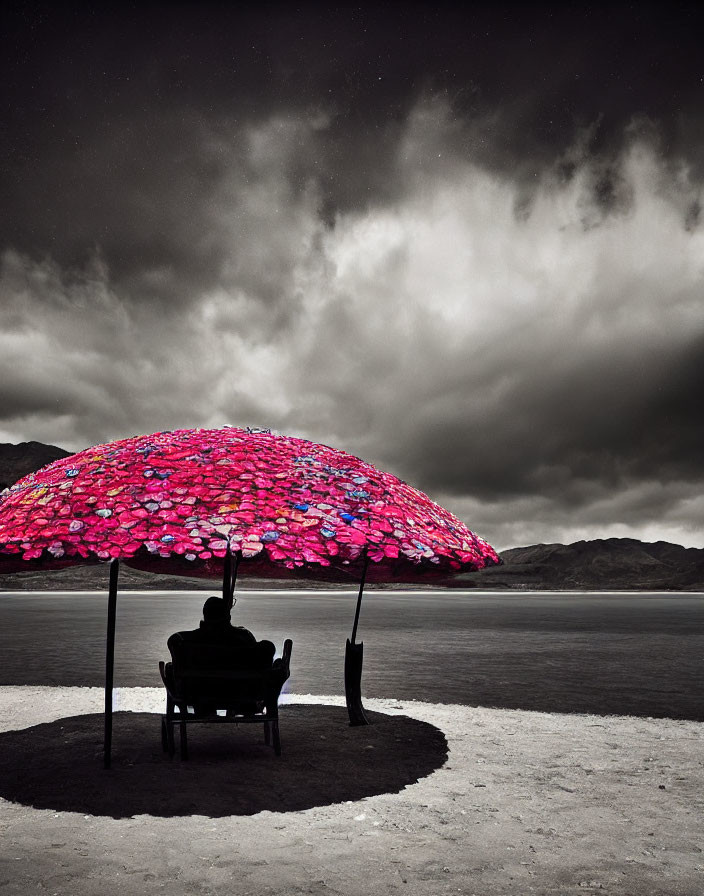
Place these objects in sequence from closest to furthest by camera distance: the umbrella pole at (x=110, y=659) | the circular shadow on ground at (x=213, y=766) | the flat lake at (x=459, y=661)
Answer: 1. the circular shadow on ground at (x=213, y=766)
2. the umbrella pole at (x=110, y=659)
3. the flat lake at (x=459, y=661)

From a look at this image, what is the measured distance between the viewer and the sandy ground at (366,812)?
3.59m

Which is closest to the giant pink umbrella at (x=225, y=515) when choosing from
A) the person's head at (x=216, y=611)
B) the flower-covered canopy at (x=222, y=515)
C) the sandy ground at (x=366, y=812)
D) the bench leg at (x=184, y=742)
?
the flower-covered canopy at (x=222, y=515)

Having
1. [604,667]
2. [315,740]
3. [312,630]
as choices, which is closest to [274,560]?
[315,740]

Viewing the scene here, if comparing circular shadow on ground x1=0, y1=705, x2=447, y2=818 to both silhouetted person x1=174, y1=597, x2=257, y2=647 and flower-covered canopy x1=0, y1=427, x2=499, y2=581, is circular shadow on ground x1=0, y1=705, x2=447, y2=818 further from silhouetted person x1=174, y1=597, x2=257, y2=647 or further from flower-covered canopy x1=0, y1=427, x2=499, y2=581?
flower-covered canopy x1=0, y1=427, x2=499, y2=581

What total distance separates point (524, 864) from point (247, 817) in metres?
1.69

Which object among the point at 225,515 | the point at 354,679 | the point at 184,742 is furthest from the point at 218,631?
the point at 225,515

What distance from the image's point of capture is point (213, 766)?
5574 mm

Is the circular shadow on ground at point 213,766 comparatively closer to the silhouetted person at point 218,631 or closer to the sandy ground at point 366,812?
the sandy ground at point 366,812

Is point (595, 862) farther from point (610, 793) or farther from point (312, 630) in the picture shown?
point (312, 630)

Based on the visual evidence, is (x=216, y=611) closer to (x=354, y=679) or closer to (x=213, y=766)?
(x=213, y=766)

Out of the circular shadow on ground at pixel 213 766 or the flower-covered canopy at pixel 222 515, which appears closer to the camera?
the flower-covered canopy at pixel 222 515

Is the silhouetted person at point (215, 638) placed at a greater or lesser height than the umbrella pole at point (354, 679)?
greater

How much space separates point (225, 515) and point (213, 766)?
319cm

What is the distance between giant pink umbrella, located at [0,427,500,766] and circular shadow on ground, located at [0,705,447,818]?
194cm
